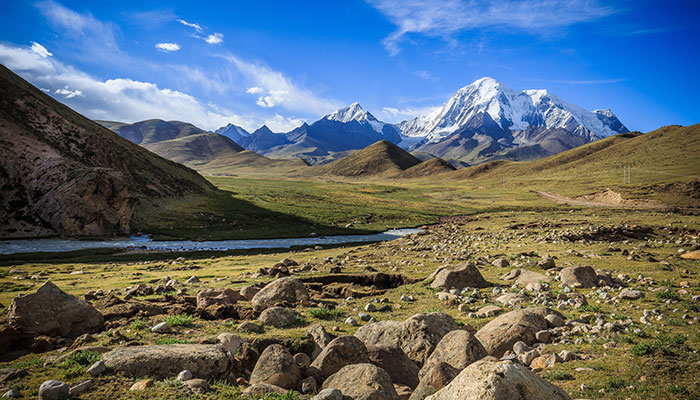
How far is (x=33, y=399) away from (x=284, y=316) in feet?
24.3

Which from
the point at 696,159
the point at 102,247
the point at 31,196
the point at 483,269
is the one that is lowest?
the point at 102,247

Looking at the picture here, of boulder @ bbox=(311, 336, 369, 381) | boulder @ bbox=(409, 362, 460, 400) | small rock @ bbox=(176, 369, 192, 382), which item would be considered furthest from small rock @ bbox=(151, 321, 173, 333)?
boulder @ bbox=(409, 362, 460, 400)

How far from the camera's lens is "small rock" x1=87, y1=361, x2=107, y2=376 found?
806 cm

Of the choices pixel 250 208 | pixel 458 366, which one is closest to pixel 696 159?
pixel 250 208

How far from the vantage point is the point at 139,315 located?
14.1 metres

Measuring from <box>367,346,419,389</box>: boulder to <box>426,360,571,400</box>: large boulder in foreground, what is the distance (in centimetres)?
346

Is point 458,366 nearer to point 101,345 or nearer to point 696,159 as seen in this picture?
point 101,345

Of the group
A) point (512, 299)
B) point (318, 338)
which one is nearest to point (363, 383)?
point (318, 338)

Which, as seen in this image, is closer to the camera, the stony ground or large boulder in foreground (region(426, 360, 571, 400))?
large boulder in foreground (region(426, 360, 571, 400))

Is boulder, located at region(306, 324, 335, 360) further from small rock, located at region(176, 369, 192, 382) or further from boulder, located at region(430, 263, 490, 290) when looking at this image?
boulder, located at region(430, 263, 490, 290)

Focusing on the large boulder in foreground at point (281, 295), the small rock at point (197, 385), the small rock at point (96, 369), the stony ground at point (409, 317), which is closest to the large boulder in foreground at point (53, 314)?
the stony ground at point (409, 317)

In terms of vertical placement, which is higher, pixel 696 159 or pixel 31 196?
pixel 696 159

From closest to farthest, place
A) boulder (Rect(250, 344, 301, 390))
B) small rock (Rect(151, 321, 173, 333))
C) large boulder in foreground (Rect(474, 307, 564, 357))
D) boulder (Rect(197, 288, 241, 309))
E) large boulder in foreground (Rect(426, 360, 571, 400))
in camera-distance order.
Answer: large boulder in foreground (Rect(426, 360, 571, 400)), boulder (Rect(250, 344, 301, 390)), large boulder in foreground (Rect(474, 307, 564, 357)), small rock (Rect(151, 321, 173, 333)), boulder (Rect(197, 288, 241, 309))

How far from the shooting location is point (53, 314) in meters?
12.0
